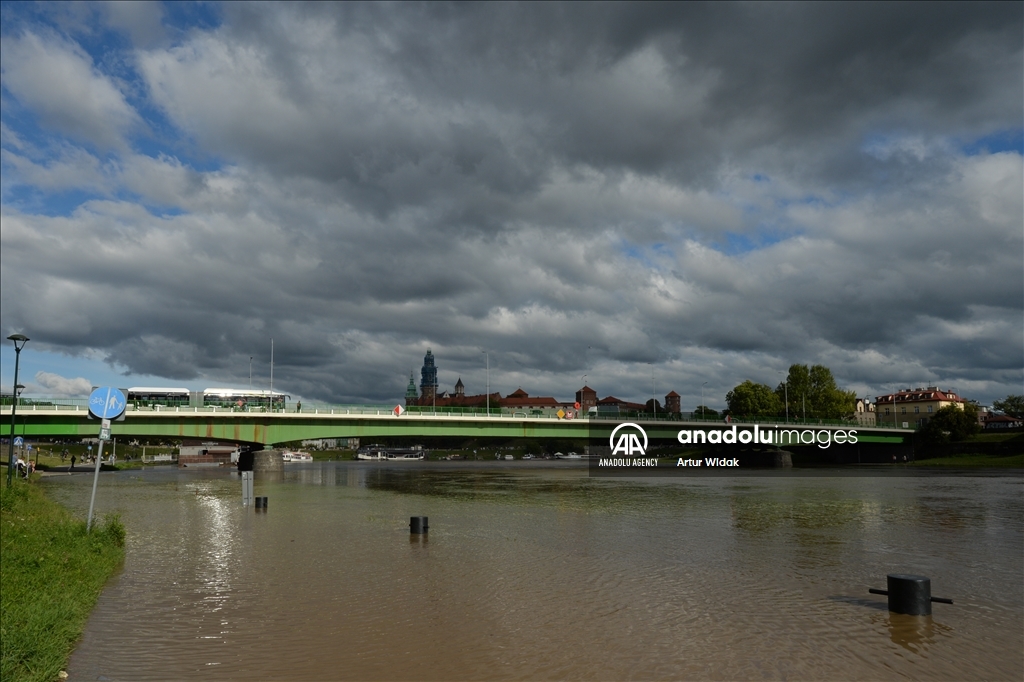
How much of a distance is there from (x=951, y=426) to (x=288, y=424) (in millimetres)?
96466

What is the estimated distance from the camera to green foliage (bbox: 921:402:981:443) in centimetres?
10350

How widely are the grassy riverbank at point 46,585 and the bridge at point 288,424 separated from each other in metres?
44.2

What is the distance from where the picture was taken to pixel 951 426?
10375 cm

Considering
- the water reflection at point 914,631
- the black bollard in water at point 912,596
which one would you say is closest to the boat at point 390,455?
the black bollard in water at point 912,596

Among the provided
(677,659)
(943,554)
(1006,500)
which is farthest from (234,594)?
(1006,500)

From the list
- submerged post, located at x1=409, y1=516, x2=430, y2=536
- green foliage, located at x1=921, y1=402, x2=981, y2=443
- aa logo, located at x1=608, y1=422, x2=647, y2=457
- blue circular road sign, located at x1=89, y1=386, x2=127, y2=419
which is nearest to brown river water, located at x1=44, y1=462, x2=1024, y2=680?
submerged post, located at x1=409, y1=516, x2=430, y2=536

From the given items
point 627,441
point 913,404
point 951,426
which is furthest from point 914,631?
point 913,404

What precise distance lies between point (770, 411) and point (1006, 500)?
318ft

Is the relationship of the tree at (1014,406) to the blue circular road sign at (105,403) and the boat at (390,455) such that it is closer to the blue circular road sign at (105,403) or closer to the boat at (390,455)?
the boat at (390,455)

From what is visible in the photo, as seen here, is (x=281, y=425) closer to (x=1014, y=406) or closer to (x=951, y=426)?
(x=951, y=426)

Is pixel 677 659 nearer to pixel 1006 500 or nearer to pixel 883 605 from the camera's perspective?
pixel 883 605

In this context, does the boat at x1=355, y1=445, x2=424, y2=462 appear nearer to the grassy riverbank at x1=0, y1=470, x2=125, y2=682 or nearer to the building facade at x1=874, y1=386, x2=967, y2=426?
the building facade at x1=874, y1=386, x2=967, y2=426

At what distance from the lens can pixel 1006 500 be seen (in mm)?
37562

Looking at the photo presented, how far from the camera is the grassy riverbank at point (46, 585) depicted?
8117 millimetres
